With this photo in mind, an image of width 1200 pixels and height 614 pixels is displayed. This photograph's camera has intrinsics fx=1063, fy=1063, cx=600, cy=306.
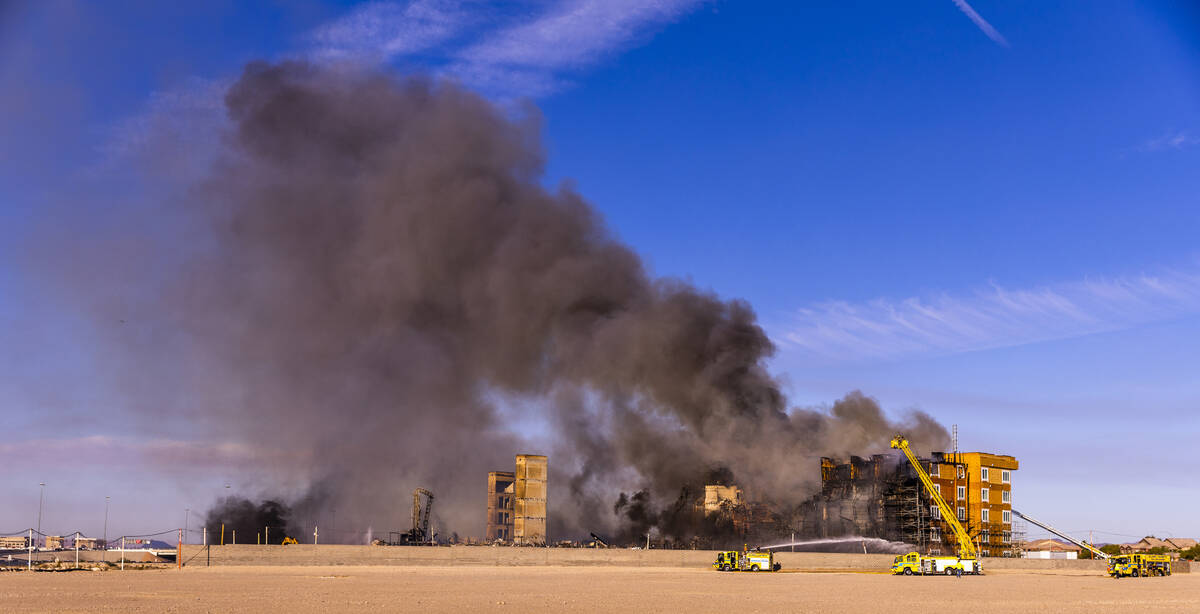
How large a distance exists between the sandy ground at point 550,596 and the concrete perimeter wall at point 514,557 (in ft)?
52.6

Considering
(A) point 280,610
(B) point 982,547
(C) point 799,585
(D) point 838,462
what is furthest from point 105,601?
(B) point 982,547

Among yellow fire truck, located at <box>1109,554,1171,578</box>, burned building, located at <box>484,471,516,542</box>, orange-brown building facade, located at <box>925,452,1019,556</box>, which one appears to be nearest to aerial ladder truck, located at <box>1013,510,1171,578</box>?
yellow fire truck, located at <box>1109,554,1171,578</box>

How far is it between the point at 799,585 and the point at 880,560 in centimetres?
2957

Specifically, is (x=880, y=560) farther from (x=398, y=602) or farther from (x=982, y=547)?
(x=398, y=602)

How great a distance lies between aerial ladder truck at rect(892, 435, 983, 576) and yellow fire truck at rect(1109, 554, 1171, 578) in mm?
7315

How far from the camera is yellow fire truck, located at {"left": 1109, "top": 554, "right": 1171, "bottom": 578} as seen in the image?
194 feet

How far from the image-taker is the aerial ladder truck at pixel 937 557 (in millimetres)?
61125

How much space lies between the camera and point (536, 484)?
83.6 meters

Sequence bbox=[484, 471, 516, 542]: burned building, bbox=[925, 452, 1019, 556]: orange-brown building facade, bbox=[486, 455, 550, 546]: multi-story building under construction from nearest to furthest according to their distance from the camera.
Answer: bbox=[486, 455, 550, 546]: multi-story building under construction, bbox=[925, 452, 1019, 556]: orange-brown building facade, bbox=[484, 471, 516, 542]: burned building

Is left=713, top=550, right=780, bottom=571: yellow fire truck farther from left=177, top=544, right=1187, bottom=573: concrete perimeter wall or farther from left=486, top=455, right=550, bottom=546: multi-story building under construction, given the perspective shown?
left=486, top=455, right=550, bottom=546: multi-story building under construction

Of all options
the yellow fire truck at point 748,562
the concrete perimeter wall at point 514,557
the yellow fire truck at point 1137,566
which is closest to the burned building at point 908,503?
the concrete perimeter wall at point 514,557

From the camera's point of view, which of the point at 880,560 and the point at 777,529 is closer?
the point at 880,560

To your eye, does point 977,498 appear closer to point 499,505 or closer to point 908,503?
point 908,503

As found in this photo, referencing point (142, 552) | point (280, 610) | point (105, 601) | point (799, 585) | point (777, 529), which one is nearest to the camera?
point (280, 610)
